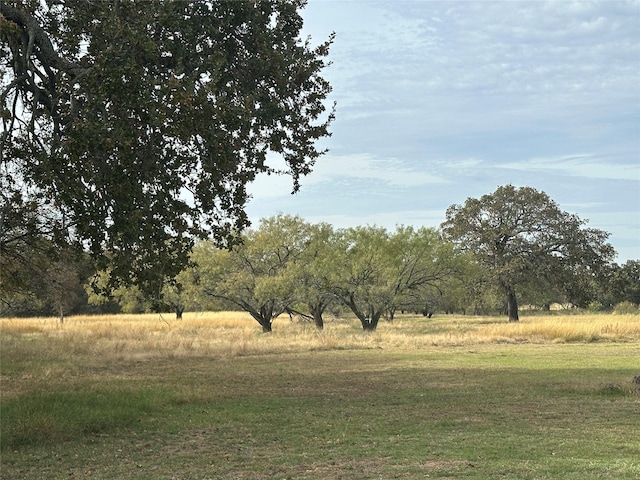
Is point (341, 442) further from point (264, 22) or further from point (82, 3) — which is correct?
point (82, 3)

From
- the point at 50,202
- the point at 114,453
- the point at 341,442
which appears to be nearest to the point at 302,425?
the point at 341,442

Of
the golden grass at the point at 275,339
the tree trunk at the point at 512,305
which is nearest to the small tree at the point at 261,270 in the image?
the golden grass at the point at 275,339

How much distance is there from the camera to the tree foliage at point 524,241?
48.1 metres

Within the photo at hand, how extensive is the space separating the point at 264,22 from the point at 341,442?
6882 mm

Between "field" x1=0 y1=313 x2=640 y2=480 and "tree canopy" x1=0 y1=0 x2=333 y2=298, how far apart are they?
2740mm

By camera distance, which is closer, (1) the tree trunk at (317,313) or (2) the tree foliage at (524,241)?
(1) the tree trunk at (317,313)

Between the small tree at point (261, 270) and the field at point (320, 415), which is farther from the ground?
the small tree at point (261, 270)

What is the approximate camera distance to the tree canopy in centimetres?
777

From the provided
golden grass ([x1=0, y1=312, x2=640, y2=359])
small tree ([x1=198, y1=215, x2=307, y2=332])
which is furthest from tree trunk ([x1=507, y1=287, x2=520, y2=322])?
small tree ([x1=198, y1=215, x2=307, y2=332])

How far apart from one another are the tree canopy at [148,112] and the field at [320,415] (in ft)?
8.99

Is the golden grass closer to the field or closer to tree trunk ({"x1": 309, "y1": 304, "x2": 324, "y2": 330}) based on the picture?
the field

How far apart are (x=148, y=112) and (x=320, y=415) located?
6.35m

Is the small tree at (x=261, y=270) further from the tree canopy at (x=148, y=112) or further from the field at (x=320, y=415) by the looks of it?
the tree canopy at (x=148, y=112)

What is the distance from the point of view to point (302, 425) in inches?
400
